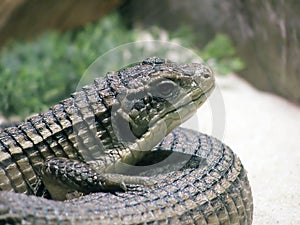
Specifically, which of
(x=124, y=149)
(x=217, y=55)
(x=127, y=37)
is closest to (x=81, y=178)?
(x=124, y=149)

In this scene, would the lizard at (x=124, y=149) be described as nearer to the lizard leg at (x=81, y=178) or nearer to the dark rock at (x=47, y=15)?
the lizard leg at (x=81, y=178)

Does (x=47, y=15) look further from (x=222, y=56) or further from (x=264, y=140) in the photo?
(x=264, y=140)

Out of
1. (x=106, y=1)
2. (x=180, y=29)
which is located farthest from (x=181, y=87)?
(x=106, y=1)

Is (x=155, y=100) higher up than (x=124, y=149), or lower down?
higher up

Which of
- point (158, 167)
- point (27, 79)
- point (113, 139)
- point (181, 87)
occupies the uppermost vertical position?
point (181, 87)

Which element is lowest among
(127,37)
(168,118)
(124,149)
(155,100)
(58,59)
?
(58,59)

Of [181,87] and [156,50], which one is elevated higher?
[181,87]

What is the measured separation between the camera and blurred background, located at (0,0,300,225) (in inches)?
183

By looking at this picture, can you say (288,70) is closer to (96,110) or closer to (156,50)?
(156,50)

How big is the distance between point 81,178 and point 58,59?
4.30 m

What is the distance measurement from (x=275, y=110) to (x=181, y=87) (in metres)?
2.66

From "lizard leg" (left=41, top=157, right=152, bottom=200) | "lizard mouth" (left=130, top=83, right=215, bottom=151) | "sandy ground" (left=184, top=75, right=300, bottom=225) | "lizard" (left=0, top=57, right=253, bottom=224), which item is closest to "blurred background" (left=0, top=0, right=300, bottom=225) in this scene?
"sandy ground" (left=184, top=75, right=300, bottom=225)

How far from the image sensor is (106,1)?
845cm

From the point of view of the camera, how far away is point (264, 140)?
5.08 metres
